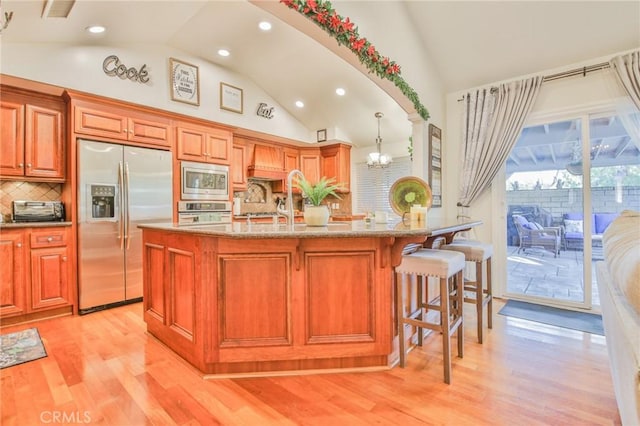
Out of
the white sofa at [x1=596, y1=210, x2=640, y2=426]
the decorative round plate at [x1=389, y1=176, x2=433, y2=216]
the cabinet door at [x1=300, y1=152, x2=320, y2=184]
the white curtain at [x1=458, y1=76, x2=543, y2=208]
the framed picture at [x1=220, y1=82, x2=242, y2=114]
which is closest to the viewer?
the white sofa at [x1=596, y1=210, x2=640, y2=426]

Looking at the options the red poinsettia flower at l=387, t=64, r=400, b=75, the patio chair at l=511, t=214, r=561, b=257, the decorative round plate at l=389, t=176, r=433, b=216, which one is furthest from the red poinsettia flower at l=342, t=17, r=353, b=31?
the patio chair at l=511, t=214, r=561, b=257

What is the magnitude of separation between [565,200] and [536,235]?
49 centimetres

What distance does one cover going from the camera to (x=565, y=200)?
11.5 feet

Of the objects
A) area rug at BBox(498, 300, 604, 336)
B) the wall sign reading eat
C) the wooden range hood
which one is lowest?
area rug at BBox(498, 300, 604, 336)

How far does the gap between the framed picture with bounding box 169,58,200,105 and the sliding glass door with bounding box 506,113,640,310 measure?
161 inches

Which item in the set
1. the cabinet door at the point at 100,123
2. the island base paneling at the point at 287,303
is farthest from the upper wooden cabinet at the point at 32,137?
the island base paneling at the point at 287,303

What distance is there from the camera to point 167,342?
2395mm

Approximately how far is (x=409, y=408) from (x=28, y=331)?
3.25m

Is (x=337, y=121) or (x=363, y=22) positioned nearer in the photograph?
(x=363, y=22)

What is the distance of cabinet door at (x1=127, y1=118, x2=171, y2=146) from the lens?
143 inches

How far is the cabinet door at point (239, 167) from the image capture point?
5.14 metres

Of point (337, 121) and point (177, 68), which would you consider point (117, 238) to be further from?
point (337, 121)

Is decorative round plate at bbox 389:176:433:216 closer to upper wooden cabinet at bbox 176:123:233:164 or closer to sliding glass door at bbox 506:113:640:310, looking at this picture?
sliding glass door at bbox 506:113:640:310

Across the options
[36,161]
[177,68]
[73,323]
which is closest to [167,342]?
[73,323]
